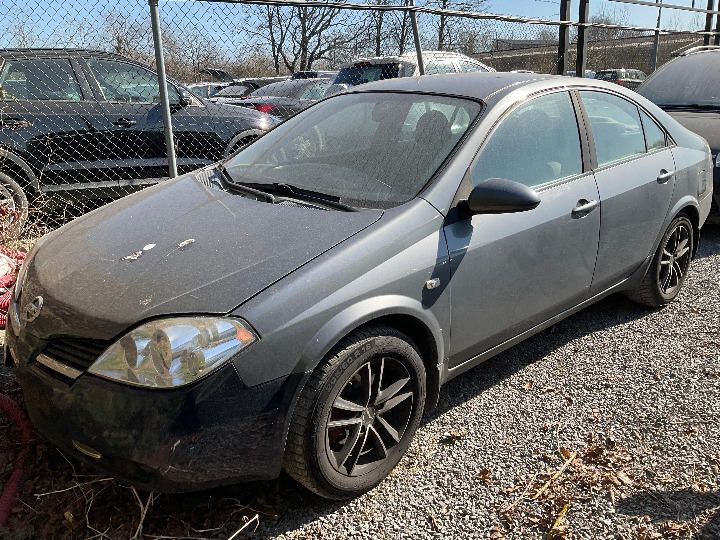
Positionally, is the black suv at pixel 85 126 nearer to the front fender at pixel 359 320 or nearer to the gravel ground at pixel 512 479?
the gravel ground at pixel 512 479

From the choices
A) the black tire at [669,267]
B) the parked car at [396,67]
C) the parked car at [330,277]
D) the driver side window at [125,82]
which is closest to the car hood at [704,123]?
the black tire at [669,267]

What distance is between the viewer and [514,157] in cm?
312

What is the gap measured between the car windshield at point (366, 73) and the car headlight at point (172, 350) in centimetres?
770

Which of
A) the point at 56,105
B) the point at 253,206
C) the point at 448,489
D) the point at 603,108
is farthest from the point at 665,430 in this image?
the point at 56,105

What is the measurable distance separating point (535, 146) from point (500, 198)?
75 centimetres

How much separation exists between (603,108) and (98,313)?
3.07 metres

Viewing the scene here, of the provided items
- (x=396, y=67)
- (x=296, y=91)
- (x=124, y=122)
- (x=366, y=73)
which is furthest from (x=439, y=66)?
(x=124, y=122)

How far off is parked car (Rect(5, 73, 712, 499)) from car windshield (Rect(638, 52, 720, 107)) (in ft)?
11.8

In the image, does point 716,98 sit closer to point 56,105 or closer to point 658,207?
point 658,207

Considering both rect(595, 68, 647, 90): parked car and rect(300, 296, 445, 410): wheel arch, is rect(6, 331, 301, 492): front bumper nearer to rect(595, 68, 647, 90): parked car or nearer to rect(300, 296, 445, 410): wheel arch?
rect(300, 296, 445, 410): wheel arch

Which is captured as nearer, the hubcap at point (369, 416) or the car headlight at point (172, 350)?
the car headlight at point (172, 350)

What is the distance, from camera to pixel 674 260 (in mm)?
4406

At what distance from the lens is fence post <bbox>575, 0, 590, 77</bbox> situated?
8609mm

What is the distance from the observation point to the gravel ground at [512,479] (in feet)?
7.75
